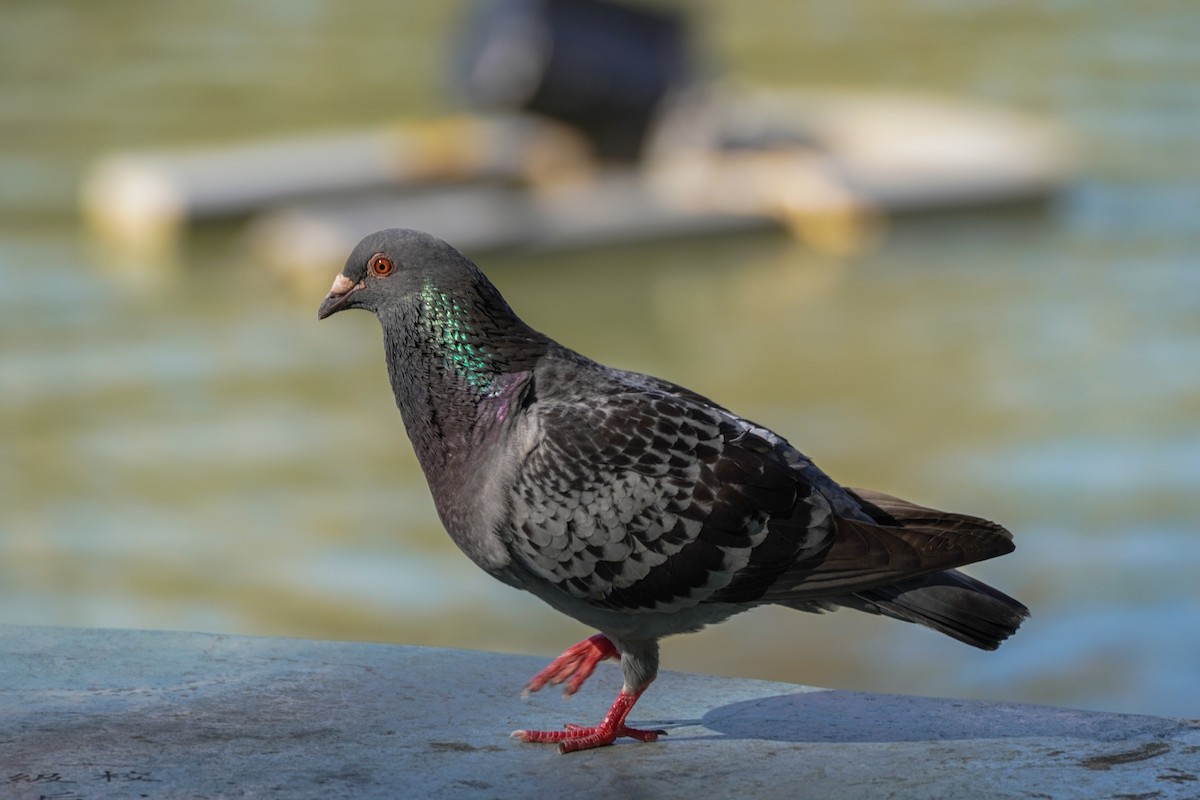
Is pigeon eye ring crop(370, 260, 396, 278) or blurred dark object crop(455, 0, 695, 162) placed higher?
blurred dark object crop(455, 0, 695, 162)

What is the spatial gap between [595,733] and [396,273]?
1342 millimetres

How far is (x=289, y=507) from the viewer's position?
1697 centimetres

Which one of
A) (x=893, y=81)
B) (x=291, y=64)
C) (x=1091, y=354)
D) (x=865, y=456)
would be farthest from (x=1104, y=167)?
(x=291, y=64)

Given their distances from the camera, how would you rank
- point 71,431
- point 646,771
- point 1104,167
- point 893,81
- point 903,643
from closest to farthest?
point 646,771 → point 903,643 → point 71,431 → point 1104,167 → point 893,81

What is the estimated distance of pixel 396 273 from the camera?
181 inches

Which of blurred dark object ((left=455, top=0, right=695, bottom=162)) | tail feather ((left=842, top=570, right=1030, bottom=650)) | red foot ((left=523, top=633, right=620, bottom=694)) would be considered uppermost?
blurred dark object ((left=455, top=0, right=695, bottom=162))

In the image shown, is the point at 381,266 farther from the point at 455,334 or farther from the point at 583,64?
the point at 583,64

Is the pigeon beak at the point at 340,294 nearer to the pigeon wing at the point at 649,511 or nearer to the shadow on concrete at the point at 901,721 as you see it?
the pigeon wing at the point at 649,511

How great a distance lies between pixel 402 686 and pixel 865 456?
12773 millimetres

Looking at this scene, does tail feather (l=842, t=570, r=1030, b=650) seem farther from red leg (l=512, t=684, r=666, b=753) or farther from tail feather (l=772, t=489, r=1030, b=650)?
red leg (l=512, t=684, r=666, b=753)

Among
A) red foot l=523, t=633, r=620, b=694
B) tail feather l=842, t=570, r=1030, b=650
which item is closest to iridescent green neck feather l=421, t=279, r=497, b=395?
red foot l=523, t=633, r=620, b=694

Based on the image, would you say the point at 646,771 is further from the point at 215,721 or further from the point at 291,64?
the point at 291,64

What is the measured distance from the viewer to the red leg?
4.56 meters

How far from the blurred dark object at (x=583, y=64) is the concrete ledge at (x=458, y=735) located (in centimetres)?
1822
